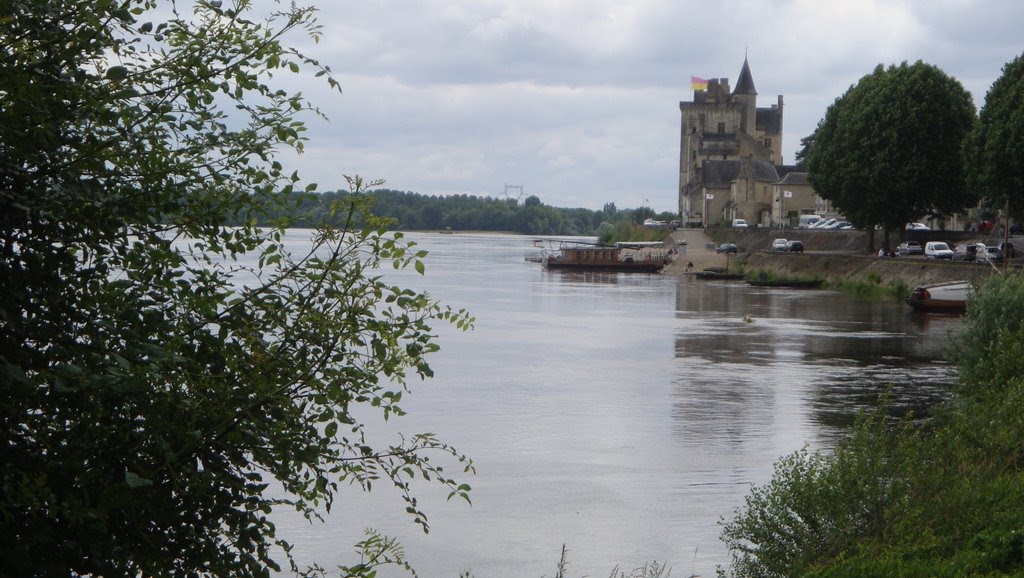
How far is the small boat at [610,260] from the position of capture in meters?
90.8

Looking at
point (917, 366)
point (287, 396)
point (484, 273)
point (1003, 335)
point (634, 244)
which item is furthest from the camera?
point (634, 244)

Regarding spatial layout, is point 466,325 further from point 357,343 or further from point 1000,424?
point 1000,424

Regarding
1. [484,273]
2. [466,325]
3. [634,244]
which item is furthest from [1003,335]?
[634,244]

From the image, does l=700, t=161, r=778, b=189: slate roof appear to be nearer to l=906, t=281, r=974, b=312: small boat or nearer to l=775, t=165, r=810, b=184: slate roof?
l=775, t=165, r=810, b=184: slate roof

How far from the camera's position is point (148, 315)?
5301 millimetres

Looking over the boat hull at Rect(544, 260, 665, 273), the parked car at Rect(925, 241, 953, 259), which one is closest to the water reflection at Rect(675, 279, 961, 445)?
the parked car at Rect(925, 241, 953, 259)

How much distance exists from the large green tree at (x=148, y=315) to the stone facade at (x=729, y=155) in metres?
106

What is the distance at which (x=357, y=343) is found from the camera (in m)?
5.55

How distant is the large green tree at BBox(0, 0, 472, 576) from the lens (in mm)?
4938

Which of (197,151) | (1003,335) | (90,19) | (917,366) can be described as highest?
(90,19)

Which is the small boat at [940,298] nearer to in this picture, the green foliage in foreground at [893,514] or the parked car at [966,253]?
the parked car at [966,253]

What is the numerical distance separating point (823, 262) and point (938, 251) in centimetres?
1063

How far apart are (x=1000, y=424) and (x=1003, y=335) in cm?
501

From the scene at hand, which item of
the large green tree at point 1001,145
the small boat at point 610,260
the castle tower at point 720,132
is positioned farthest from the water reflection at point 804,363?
the castle tower at point 720,132
